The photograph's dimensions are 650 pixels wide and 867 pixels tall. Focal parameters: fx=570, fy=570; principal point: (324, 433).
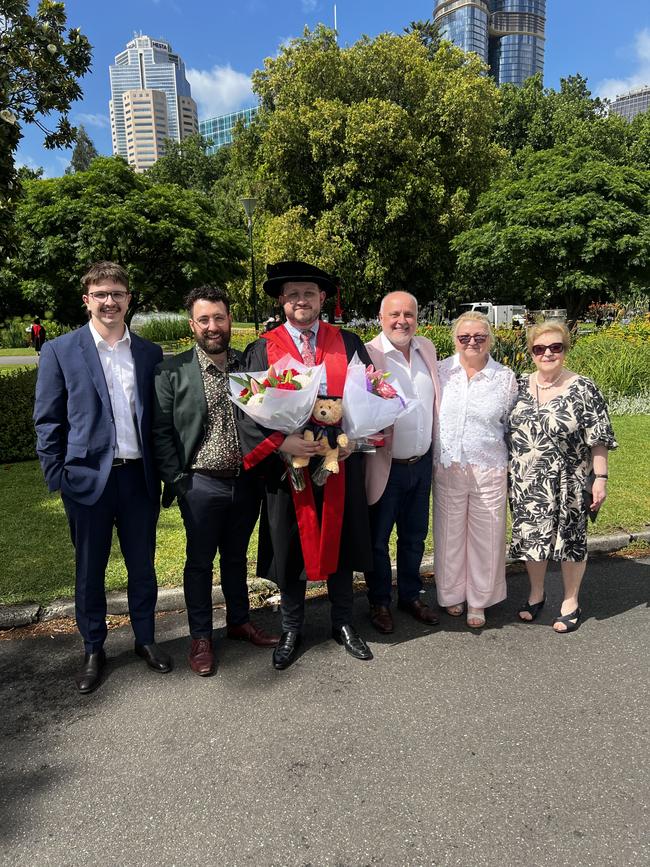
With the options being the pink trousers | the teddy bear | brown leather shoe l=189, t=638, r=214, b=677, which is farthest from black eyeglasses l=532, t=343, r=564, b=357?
brown leather shoe l=189, t=638, r=214, b=677

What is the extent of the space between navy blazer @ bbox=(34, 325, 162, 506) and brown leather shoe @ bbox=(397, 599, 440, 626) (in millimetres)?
2214

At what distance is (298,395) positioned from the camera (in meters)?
2.92

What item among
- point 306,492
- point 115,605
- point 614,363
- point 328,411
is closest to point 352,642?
point 306,492

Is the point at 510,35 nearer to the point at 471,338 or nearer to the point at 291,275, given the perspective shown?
the point at 471,338

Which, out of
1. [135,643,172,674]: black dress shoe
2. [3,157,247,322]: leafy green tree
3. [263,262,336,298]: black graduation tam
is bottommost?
[135,643,172,674]: black dress shoe

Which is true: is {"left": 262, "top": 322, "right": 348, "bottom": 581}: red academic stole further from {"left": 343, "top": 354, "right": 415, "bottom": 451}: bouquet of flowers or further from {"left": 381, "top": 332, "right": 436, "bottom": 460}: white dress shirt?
{"left": 381, "top": 332, "right": 436, "bottom": 460}: white dress shirt

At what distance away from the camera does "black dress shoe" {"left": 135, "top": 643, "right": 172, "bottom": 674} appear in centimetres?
335

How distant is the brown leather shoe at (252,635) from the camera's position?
3637 mm

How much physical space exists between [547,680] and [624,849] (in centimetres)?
107

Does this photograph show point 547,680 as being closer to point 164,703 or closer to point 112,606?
point 164,703

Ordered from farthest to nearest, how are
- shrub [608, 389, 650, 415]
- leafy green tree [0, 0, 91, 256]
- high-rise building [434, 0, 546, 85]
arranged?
1. high-rise building [434, 0, 546, 85]
2. shrub [608, 389, 650, 415]
3. leafy green tree [0, 0, 91, 256]

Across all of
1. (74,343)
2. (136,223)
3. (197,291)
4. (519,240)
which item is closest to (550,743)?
(197,291)

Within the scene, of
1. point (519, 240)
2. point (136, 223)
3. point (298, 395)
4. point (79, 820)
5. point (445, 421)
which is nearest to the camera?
point (79, 820)

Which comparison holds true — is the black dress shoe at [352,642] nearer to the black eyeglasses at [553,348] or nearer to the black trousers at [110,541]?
the black trousers at [110,541]
